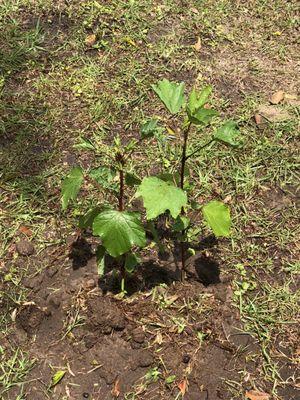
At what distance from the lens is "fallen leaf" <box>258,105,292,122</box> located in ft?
11.2

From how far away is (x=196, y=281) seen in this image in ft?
8.68

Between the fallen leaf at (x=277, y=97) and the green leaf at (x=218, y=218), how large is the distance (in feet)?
5.23

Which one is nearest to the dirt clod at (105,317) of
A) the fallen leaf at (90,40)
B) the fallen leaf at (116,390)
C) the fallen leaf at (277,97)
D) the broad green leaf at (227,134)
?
the fallen leaf at (116,390)

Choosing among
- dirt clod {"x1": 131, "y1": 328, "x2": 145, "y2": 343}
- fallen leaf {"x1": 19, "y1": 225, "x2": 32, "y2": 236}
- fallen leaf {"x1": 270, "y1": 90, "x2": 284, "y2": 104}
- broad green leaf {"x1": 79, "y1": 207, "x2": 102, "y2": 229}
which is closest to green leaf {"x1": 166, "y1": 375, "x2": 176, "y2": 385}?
dirt clod {"x1": 131, "y1": 328, "x2": 145, "y2": 343}

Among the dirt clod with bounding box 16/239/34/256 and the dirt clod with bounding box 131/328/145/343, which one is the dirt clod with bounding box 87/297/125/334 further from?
the dirt clod with bounding box 16/239/34/256

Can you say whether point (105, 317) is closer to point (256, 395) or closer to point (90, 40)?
point (256, 395)

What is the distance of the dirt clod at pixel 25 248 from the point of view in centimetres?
273

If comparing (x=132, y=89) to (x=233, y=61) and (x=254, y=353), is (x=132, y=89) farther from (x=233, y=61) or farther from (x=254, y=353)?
(x=254, y=353)

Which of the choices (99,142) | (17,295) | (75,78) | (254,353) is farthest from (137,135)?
(254,353)

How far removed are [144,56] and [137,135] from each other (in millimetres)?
793

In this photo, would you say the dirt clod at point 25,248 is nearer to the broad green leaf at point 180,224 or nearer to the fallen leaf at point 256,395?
the broad green leaf at point 180,224

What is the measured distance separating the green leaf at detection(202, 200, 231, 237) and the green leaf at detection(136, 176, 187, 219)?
0.25m

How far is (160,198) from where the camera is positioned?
76.1 inches

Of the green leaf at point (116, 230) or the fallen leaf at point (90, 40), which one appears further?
the fallen leaf at point (90, 40)
